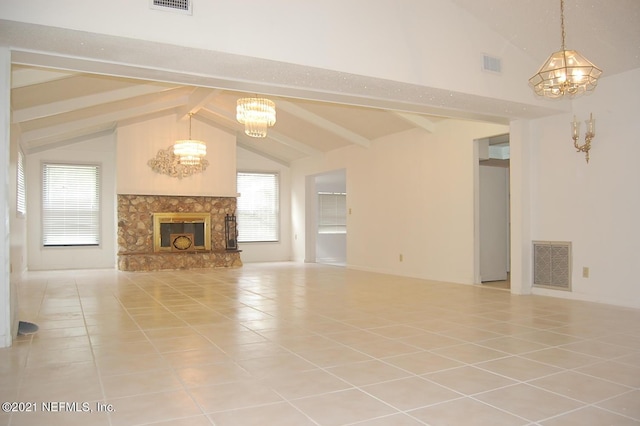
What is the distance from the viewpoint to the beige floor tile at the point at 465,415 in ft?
7.88

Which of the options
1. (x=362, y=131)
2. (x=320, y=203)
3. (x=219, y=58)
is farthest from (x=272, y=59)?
(x=320, y=203)

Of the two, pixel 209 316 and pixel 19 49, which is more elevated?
pixel 19 49

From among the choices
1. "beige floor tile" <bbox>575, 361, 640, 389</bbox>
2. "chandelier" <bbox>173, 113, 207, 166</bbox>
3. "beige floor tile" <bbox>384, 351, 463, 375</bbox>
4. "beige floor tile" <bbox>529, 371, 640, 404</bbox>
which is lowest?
"beige floor tile" <bbox>384, 351, 463, 375</bbox>

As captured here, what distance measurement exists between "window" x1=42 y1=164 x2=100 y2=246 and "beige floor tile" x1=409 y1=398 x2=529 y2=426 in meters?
10.7

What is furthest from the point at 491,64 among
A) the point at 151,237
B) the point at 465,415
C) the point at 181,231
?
the point at 151,237

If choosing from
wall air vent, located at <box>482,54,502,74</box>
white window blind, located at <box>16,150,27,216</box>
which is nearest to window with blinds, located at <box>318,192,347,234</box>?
white window blind, located at <box>16,150,27,216</box>

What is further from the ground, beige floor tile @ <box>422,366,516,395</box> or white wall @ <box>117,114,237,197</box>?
white wall @ <box>117,114,237,197</box>

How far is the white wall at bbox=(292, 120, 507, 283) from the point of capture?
26.5 feet

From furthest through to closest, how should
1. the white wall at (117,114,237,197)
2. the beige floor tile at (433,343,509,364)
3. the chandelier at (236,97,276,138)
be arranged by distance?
the white wall at (117,114,237,197), the chandelier at (236,97,276,138), the beige floor tile at (433,343,509,364)

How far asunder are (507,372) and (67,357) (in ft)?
10.5

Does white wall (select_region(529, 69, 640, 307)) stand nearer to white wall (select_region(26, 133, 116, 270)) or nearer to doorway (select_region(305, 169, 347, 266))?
doorway (select_region(305, 169, 347, 266))

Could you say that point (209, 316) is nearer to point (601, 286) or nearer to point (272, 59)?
point (272, 59)

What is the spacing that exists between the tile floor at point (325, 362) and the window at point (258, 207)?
675 centimetres

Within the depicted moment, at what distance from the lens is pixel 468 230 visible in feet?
26.2
